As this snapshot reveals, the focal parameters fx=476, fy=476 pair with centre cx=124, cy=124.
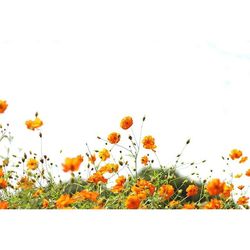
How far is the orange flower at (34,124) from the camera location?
1.83 metres

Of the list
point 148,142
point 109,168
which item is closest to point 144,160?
point 148,142

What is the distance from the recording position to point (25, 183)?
1.93 metres

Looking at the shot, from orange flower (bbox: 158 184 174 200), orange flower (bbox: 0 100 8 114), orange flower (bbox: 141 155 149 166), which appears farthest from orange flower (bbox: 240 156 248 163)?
orange flower (bbox: 0 100 8 114)

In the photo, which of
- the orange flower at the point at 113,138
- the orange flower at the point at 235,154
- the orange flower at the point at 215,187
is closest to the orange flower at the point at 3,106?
the orange flower at the point at 113,138

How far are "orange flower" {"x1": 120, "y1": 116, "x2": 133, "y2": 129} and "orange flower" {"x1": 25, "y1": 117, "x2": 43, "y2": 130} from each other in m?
0.38

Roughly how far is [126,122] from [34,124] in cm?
41

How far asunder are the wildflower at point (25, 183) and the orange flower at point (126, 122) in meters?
0.45
